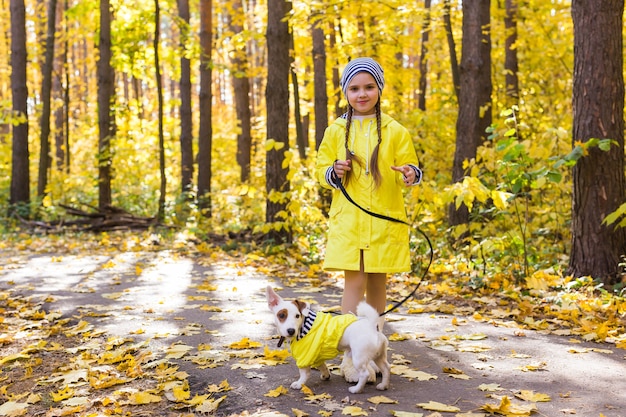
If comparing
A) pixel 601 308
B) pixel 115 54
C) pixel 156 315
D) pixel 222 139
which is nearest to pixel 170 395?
pixel 156 315

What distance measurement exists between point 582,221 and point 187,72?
1234 centimetres

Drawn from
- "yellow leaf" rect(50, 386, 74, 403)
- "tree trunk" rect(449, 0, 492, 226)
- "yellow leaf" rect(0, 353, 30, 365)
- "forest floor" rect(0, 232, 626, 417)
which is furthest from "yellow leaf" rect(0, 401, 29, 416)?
"tree trunk" rect(449, 0, 492, 226)

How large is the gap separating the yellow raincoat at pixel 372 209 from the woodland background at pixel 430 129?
7.73ft

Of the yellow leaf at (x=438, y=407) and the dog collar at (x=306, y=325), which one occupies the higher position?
the dog collar at (x=306, y=325)

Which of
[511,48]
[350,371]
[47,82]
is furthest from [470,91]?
[47,82]

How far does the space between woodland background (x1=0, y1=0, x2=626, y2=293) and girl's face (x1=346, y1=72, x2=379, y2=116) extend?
2518mm

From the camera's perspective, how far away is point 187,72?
54.6 ft

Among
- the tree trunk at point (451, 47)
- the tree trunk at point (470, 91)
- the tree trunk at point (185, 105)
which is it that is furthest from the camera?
the tree trunk at point (185, 105)

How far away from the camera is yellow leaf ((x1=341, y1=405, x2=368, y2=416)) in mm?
3264

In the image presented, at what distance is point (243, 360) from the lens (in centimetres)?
442

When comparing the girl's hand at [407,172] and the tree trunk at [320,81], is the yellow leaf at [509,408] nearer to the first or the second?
the girl's hand at [407,172]

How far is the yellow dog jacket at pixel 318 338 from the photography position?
11.7ft

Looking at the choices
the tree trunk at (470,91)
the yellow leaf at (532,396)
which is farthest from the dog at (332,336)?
the tree trunk at (470,91)

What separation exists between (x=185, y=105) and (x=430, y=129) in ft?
21.5
